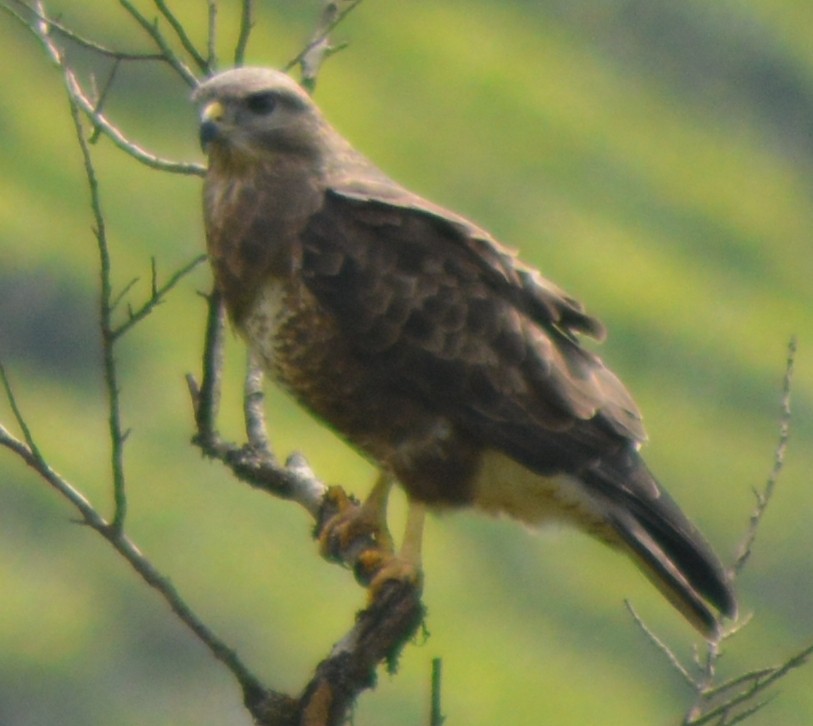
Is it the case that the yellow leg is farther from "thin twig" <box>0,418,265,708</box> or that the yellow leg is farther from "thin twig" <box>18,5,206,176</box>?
"thin twig" <box>18,5,206,176</box>

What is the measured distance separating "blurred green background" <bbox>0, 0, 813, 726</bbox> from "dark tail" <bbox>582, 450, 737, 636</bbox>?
12.6m

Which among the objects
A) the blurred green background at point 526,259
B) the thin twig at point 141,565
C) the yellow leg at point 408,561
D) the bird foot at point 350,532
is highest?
the thin twig at point 141,565

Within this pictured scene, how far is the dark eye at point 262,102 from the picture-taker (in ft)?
22.4

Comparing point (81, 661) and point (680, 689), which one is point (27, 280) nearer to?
point (81, 661)

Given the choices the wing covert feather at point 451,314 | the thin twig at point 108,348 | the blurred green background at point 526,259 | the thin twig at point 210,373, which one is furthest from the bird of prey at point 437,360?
the blurred green background at point 526,259

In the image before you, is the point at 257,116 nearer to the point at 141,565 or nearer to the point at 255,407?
the point at 255,407

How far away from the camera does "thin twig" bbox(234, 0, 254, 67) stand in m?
6.00

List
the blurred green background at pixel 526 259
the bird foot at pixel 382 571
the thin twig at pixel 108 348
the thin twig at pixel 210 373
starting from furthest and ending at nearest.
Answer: the blurred green background at pixel 526 259 → the bird foot at pixel 382 571 → the thin twig at pixel 210 373 → the thin twig at pixel 108 348

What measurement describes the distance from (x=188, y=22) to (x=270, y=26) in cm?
286

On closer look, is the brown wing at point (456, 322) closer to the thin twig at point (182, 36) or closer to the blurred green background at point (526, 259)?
the thin twig at point (182, 36)

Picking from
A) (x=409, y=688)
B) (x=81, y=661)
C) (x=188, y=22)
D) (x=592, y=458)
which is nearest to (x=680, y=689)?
(x=409, y=688)

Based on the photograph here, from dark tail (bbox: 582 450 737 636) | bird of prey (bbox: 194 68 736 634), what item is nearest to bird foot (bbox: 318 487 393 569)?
bird of prey (bbox: 194 68 736 634)

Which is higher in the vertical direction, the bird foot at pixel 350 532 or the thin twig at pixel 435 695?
the thin twig at pixel 435 695

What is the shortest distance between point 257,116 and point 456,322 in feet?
3.15
